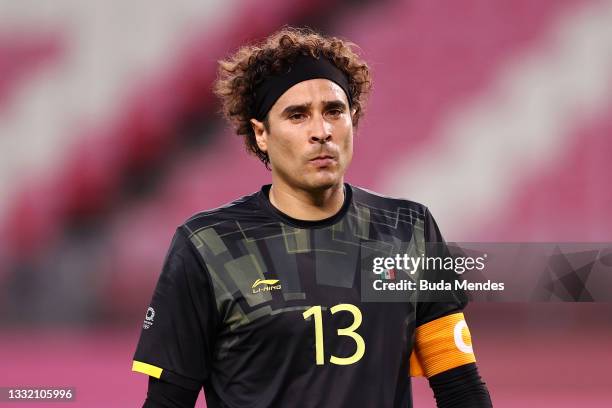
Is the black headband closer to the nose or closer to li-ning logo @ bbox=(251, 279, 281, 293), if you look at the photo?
the nose

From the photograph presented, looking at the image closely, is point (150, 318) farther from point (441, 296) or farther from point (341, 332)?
point (441, 296)

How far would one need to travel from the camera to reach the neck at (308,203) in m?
1.96

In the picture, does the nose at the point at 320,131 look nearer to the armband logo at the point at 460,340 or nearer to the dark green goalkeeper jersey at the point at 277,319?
the dark green goalkeeper jersey at the point at 277,319

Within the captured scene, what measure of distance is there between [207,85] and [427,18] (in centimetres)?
108

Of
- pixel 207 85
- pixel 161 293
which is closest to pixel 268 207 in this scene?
pixel 161 293

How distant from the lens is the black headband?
1.98 metres

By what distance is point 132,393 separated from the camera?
412 centimetres

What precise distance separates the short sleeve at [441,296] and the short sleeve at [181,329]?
0.41 metres

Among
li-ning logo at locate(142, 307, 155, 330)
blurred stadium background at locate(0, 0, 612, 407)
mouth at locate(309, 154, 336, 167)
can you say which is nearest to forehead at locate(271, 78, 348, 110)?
mouth at locate(309, 154, 336, 167)

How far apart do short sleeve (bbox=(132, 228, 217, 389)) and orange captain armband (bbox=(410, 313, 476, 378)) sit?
41cm

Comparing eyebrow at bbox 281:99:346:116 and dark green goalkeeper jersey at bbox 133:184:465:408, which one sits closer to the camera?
dark green goalkeeper jersey at bbox 133:184:465:408

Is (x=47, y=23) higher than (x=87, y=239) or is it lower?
higher

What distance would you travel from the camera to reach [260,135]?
6.77ft

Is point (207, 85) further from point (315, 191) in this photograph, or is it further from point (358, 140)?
point (315, 191)
